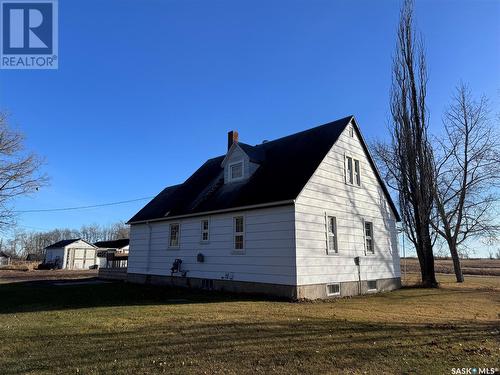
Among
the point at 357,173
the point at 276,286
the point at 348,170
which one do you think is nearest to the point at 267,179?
the point at 348,170

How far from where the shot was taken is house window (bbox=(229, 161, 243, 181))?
1869 cm

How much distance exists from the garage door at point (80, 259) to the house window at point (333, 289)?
51586 mm

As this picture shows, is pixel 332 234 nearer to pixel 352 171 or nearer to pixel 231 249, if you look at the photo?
pixel 352 171

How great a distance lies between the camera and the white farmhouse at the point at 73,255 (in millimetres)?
56406

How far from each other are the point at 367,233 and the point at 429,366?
44.3 feet

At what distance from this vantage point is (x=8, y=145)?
29.0 m

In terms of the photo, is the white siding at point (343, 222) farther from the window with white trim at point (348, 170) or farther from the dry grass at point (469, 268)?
the dry grass at point (469, 268)

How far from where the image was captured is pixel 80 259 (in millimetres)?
57844

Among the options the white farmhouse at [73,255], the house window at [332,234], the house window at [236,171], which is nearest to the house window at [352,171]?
the house window at [332,234]

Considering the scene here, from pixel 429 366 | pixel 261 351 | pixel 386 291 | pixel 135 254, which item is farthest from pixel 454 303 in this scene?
pixel 135 254

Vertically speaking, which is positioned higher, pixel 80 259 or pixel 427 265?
pixel 427 265

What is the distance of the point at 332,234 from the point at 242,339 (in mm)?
9938

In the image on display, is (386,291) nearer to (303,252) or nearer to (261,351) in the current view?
(303,252)

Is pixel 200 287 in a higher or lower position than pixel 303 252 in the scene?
lower
